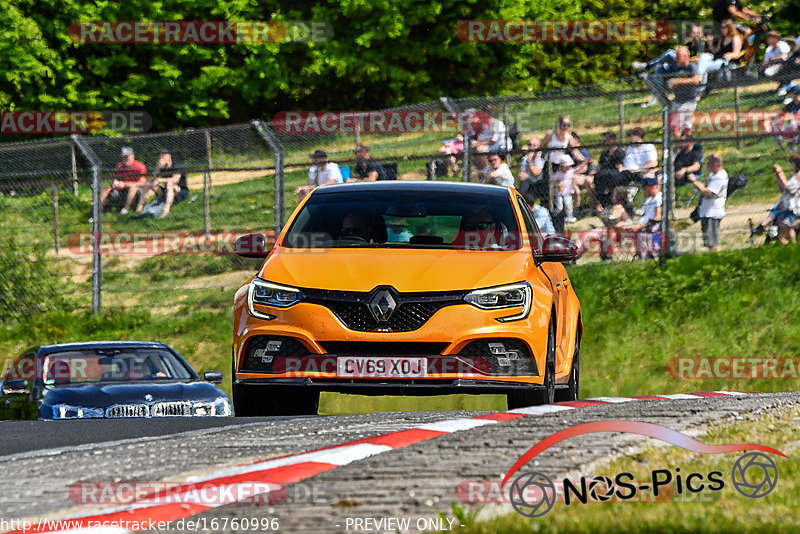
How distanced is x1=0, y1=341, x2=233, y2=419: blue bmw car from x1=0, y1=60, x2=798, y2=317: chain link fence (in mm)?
6491

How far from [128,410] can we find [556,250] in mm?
4981

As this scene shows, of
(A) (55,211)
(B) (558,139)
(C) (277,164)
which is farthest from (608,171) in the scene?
(A) (55,211)

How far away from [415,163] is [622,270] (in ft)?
11.2

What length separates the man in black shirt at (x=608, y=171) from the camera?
66.9 feet

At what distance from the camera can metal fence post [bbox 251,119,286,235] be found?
22.0m

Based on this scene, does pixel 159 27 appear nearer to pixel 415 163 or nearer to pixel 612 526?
pixel 415 163

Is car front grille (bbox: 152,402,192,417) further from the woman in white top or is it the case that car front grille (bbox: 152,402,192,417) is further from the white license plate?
the woman in white top

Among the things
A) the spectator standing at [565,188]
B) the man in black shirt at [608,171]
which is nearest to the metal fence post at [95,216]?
the spectator standing at [565,188]

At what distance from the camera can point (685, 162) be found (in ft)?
65.9

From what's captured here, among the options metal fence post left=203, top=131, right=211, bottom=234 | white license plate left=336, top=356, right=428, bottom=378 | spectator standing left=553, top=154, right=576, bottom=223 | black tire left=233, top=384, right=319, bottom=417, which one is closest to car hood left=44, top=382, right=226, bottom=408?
black tire left=233, top=384, right=319, bottom=417

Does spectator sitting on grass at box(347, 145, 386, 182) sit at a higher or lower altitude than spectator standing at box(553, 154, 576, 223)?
higher

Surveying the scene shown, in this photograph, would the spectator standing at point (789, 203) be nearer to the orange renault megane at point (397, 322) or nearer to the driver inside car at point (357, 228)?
the orange renault megane at point (397, 322)

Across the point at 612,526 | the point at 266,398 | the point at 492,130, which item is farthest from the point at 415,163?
the point at 612,526

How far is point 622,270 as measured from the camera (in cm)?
2080
